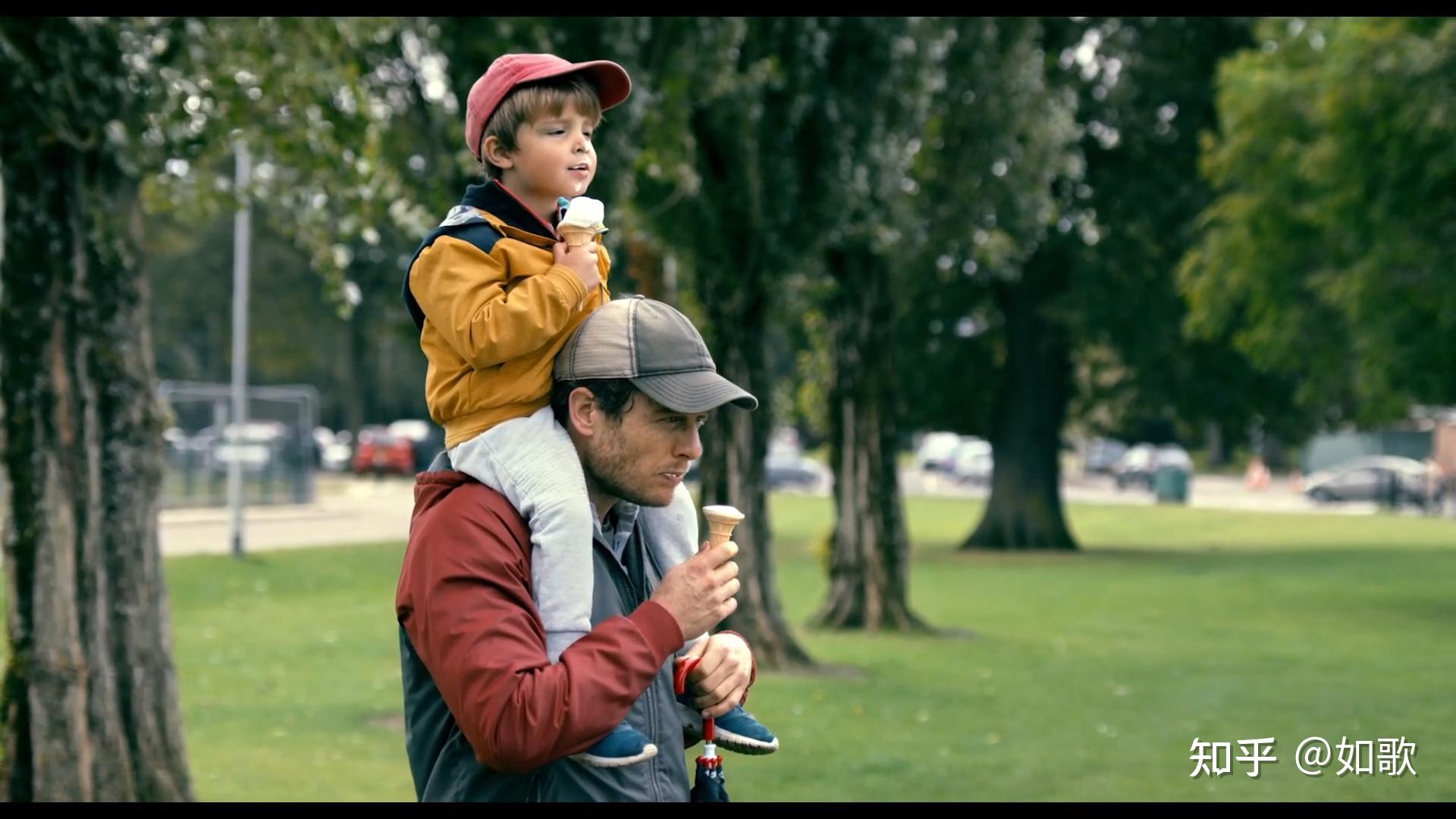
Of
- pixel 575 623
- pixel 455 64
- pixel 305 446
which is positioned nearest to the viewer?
pixel 575 623

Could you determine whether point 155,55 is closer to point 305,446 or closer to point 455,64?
point 455,64

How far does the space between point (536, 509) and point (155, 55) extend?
6.76 metres

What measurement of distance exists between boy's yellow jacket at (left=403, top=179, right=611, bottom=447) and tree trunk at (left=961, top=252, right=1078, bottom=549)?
3378 centimetres

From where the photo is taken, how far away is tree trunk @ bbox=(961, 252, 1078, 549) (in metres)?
36.8

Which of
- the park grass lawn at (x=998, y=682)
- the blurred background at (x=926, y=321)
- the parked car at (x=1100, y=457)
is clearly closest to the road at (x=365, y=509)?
the blurred background at (x=926, y=321)

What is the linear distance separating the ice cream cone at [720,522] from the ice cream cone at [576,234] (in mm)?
520

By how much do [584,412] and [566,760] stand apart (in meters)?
0.55

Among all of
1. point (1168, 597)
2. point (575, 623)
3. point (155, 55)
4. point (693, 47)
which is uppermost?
point (693, 47)

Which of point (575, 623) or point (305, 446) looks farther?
point (305, 446)

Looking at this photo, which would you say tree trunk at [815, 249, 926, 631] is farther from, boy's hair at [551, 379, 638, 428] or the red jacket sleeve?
the red jacket sleeve

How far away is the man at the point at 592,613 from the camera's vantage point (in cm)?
272

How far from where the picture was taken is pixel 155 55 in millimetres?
8914
